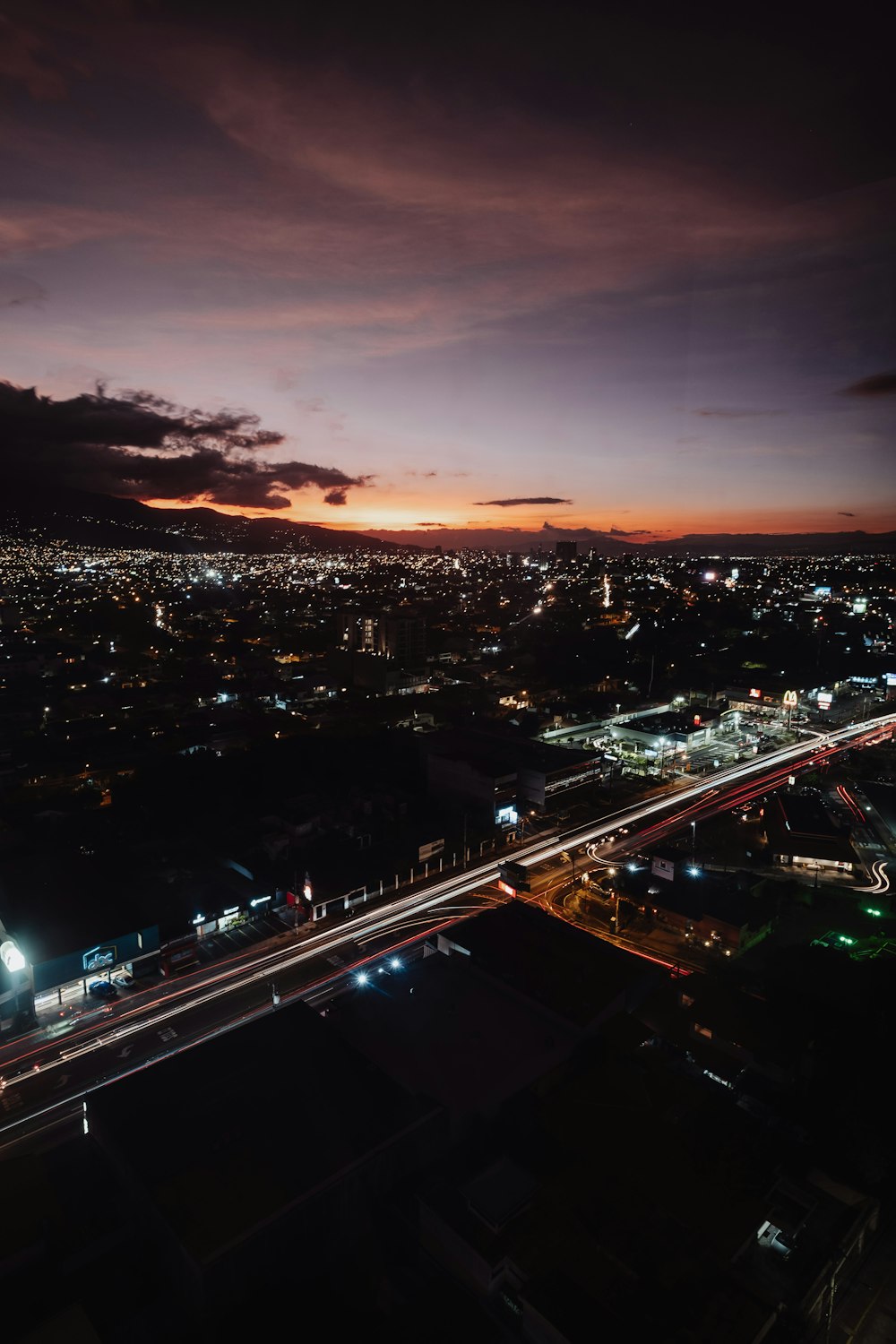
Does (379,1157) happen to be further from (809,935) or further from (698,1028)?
(809,935)

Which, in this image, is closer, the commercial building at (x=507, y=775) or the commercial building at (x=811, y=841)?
the commercial building at (x=811, y=841)

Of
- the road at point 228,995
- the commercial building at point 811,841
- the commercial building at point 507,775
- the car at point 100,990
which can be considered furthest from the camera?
the commercial building at point 507,775

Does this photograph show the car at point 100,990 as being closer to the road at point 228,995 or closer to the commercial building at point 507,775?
the road at point 228,995

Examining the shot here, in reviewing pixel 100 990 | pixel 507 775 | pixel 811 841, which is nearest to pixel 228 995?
pixel 100 990

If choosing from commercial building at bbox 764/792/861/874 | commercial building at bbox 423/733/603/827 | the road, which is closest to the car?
the road

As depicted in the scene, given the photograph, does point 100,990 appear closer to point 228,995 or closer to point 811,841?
point 228,995

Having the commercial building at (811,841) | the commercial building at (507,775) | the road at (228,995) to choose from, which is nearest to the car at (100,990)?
the road at (228,995)

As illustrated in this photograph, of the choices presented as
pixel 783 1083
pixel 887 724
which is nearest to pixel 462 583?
pixel 887 724

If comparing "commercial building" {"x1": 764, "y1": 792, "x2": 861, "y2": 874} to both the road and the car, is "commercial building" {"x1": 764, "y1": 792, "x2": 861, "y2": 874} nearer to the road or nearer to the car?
the road
